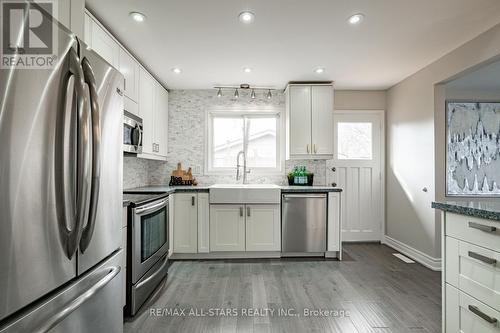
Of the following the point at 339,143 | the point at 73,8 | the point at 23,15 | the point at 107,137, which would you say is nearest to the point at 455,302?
the point at 107,137

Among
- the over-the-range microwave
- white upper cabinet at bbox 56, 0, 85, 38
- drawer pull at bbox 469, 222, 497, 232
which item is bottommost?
drawer pull at bbox 469, 222, 497, 232

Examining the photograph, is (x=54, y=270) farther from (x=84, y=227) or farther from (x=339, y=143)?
(x=339, y=143)

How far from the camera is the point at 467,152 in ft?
11.1

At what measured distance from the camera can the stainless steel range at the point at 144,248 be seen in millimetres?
1961

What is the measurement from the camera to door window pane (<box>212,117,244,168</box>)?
3977 millimetres

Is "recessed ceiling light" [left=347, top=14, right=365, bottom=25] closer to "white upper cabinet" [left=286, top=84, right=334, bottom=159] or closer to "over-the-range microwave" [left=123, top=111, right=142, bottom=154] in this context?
"white upper cabinet" [left=286, top=84, right=334, bottom=159]

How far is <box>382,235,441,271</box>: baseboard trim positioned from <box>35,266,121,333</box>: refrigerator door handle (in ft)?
11.2

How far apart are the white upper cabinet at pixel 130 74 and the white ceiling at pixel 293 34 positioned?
0.39ft

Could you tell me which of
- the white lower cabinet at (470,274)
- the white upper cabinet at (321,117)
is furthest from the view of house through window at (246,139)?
the white lower cabinet at (470,274)

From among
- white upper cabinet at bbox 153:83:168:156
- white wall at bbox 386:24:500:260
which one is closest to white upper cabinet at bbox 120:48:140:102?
white upper cabinet at bbox 153:83:168:156

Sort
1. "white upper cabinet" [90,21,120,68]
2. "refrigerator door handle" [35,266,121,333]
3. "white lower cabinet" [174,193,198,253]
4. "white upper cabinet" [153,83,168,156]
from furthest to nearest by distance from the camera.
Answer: "white upper cabinet" [153,83,168,156], "white lower cabinet" [174,193,198,253], "white upper cabinet" [90,21,120,68], "refrigerator door handle" [35,266,121,333]

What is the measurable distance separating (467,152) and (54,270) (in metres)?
4.53

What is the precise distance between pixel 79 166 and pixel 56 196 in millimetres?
132

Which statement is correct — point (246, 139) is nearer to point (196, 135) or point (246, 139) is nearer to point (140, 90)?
point (196, 135)
